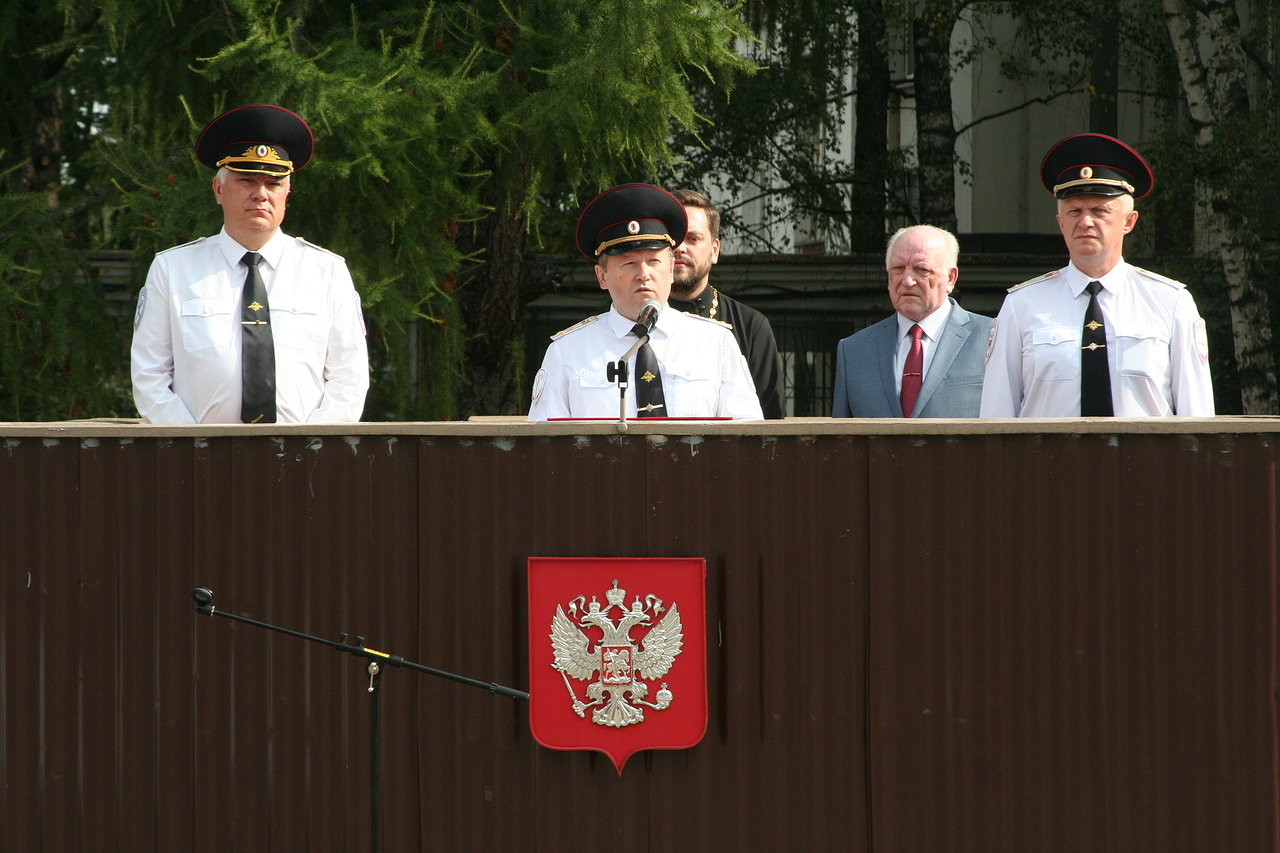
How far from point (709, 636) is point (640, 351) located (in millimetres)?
1184

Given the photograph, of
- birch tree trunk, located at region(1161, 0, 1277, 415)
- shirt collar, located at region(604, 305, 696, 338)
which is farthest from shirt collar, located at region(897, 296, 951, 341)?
birch tree trunk, located at region(1161, 0, 1277, 415)

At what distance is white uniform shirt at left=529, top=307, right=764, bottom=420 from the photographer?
3.98 meters

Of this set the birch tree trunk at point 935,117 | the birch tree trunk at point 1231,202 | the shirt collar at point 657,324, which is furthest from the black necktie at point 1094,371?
the birch tree trunk at point 935,117

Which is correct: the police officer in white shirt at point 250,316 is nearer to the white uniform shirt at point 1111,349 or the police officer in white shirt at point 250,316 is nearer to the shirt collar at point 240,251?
the shirt collar at point 240,251

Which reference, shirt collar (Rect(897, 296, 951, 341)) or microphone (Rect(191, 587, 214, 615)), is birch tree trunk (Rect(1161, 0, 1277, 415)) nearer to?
shirt collar (Rect(897, 296, 951, 341))

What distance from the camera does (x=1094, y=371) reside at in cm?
416

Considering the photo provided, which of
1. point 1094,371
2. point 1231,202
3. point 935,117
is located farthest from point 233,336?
point 935,117

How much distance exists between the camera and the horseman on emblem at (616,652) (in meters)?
2.97

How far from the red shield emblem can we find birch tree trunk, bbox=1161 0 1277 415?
25.1 ft

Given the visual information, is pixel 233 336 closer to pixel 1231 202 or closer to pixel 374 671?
pixel 374 671

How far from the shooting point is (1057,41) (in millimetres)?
11867

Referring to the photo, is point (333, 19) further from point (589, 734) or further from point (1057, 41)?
point (1057, 41)

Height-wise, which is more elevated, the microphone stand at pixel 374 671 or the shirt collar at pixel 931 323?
the shirt collar at pixel 931 323

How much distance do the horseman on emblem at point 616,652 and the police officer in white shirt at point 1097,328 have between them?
165 centimetres
